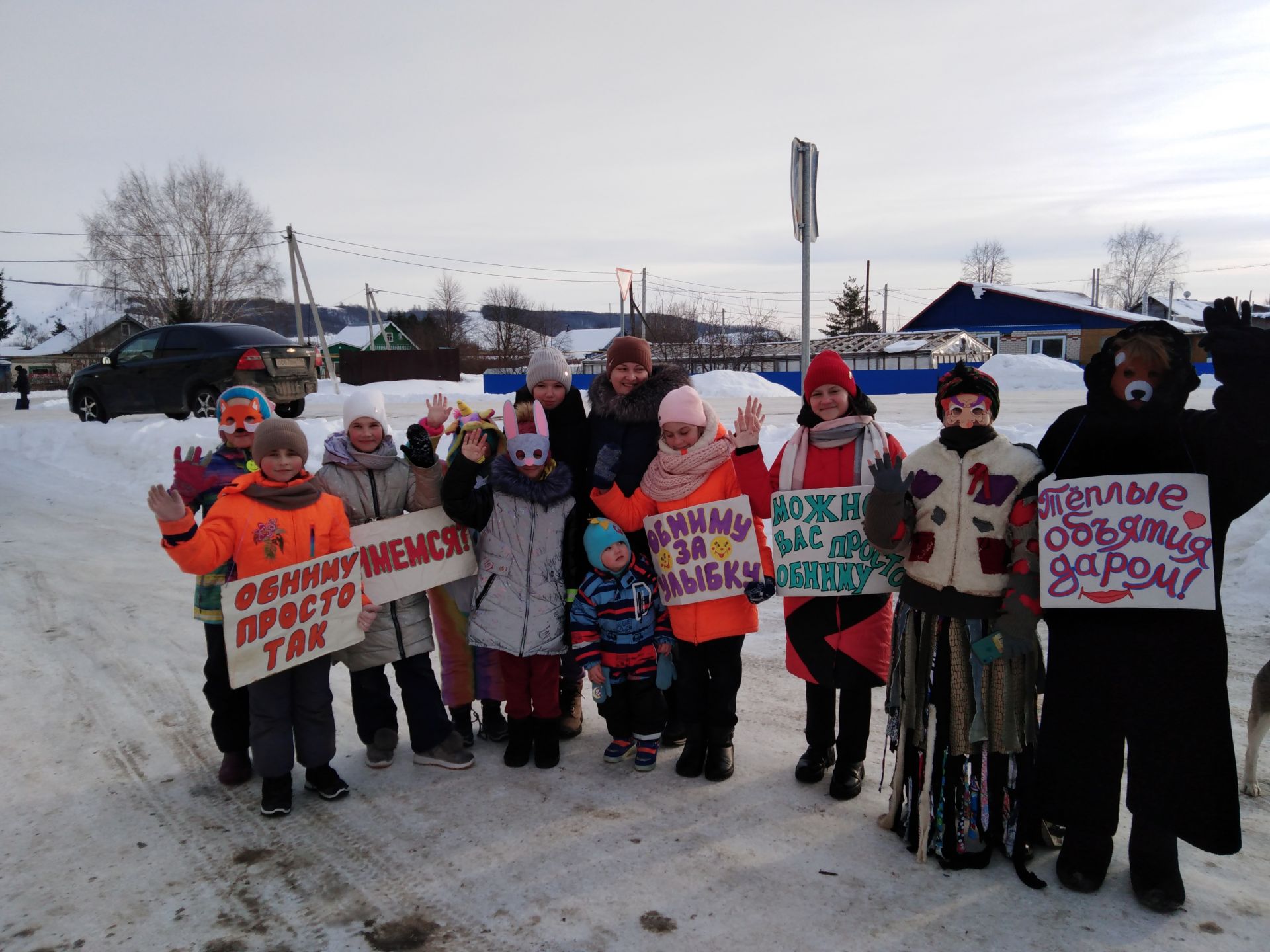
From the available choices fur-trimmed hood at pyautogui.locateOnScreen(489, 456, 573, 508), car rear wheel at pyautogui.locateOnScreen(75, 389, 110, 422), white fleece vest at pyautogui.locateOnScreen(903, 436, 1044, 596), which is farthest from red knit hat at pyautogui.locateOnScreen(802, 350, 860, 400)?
car rear wheel at pyautogui.locateOnScreen(75, 389, 110, 422)

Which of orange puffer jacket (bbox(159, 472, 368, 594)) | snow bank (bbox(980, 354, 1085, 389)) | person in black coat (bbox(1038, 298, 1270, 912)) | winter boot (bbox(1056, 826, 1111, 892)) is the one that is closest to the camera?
person in black coat (bbox(1038, 298, 1270, 912))

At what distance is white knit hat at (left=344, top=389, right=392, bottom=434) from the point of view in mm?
3875

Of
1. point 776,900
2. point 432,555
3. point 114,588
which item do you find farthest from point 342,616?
point 114,588

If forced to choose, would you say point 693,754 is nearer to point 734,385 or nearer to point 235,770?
point 235,770

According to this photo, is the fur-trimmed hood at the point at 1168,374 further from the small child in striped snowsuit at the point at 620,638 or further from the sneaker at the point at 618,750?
the sneaker at the point at 618,750

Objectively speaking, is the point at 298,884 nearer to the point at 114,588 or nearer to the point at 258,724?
the point at 258,724

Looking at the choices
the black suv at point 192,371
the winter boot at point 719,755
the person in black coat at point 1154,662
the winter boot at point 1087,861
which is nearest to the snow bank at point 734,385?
the black suv at point 192,371

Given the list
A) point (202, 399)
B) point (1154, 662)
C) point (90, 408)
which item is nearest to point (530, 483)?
point (1154, 662)

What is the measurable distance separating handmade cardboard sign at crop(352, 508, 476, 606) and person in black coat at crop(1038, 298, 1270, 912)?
8.88ft

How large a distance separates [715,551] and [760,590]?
0.90 feet

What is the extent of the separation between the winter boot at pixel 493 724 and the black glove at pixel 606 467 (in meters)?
1.33

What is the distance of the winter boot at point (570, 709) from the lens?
4.26 m

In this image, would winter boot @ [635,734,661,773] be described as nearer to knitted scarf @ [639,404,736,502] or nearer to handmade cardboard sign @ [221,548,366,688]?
knitted scarf @ [639,404,736,502]

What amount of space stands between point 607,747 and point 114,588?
4992 millimetres
